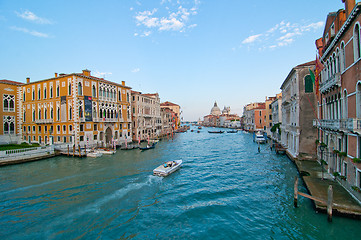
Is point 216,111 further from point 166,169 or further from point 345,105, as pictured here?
point 345,105

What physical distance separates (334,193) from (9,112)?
4285 centimetres

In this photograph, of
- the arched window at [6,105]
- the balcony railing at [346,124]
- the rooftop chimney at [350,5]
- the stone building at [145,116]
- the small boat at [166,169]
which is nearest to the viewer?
the balcony railing at [346,124]

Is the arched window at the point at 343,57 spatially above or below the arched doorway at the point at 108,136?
above

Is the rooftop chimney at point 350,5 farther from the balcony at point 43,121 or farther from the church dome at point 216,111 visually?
the church dome at point 216,111

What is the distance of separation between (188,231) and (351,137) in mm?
9610

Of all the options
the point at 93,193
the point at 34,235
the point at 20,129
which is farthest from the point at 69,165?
the point at 20,129

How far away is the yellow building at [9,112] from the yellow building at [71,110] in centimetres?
91

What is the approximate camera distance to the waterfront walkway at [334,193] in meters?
8.68

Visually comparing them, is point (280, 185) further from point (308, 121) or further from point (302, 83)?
point (302, 83)

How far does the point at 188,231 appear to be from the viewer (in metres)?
9.03

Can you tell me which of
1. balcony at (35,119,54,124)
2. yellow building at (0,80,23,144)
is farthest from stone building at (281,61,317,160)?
yellow building at (0,80,23,144)

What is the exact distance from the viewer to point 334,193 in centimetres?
1041

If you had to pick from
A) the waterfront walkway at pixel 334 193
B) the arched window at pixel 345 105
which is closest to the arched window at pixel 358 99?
the arched window at pixel 345 105

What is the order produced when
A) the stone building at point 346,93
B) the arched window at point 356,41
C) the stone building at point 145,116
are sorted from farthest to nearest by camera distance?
the stone building at point 145,116 < the stone building at point 346,93 < the arched window at point 356,41
